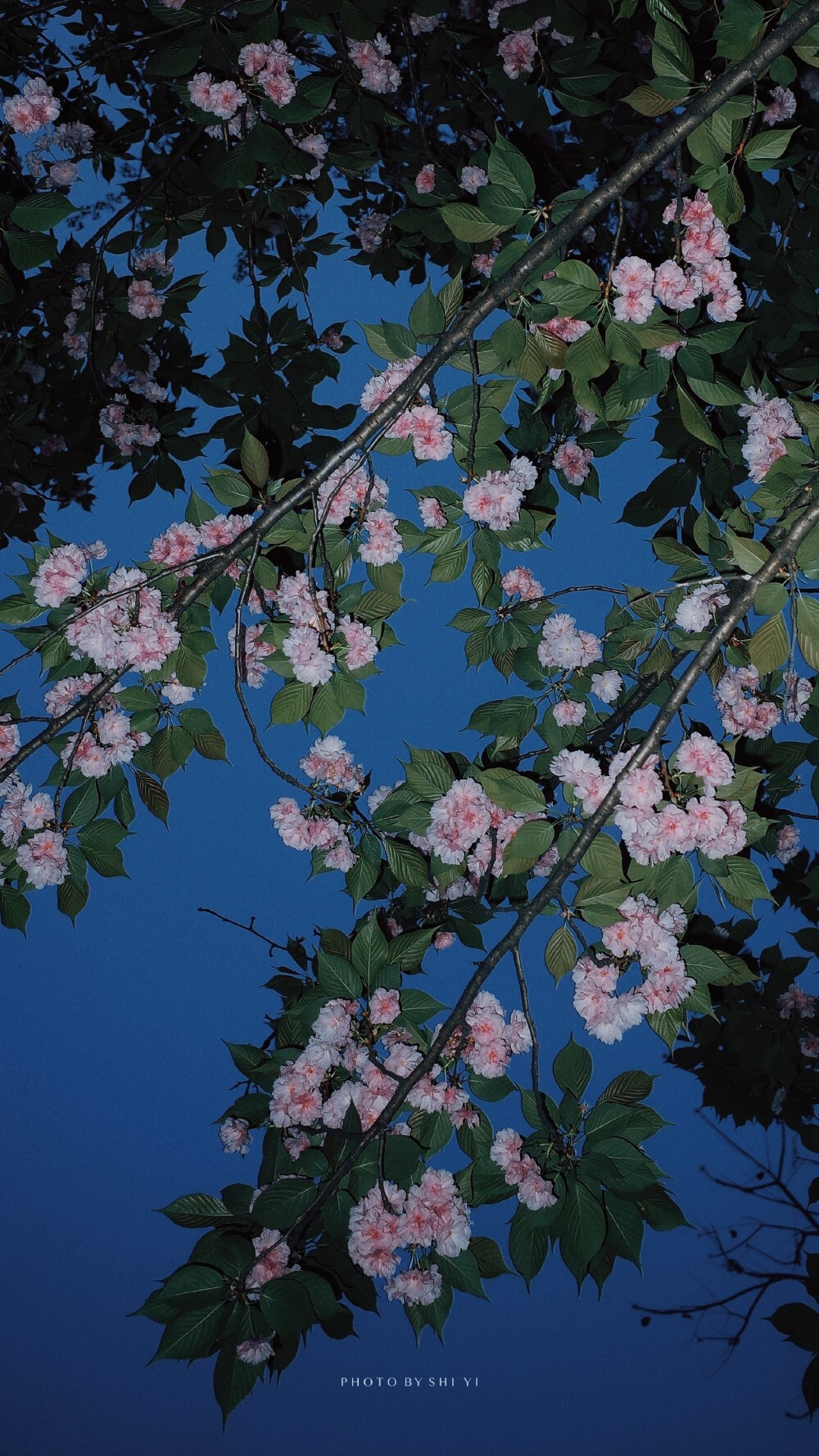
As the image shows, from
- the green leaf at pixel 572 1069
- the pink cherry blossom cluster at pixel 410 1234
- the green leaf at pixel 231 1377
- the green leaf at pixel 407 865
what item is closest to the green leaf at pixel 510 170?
the green leaf at pixel 407 865

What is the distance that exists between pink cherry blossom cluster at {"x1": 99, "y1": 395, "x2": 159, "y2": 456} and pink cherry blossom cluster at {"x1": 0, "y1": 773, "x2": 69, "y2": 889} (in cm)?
78

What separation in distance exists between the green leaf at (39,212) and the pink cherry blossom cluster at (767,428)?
2.21ft

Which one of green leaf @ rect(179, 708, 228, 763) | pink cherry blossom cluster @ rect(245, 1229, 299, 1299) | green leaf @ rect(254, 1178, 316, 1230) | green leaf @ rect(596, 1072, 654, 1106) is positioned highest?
green leaf @ rect(179, 708, 228, 763)

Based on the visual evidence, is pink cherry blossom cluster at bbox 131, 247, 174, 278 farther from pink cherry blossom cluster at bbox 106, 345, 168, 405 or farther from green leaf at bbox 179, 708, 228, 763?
green leaf at bbox 179, 708, 228, 763

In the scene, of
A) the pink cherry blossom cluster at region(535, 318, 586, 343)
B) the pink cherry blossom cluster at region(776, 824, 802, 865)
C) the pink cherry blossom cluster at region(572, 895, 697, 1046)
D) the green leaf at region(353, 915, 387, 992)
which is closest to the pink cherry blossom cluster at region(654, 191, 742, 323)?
the pink cherry blossom cluster at region(535, 318, 586, 343)

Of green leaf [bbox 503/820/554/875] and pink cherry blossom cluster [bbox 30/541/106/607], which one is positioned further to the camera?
pink cherry blossom cluster [bbox 30/541/106/607]

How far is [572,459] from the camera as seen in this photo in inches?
55.3

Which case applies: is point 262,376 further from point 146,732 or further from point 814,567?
point 814,567

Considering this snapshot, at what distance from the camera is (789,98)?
1470 millimetres

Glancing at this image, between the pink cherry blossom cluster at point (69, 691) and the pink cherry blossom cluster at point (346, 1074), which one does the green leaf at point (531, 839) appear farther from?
the pink cherry blossom cluster at point (69, 691)

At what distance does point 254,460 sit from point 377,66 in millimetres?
1035

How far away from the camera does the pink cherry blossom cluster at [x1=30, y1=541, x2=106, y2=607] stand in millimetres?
998

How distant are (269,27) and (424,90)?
661mm

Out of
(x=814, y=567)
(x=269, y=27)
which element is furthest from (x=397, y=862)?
(x=269, y=27)
